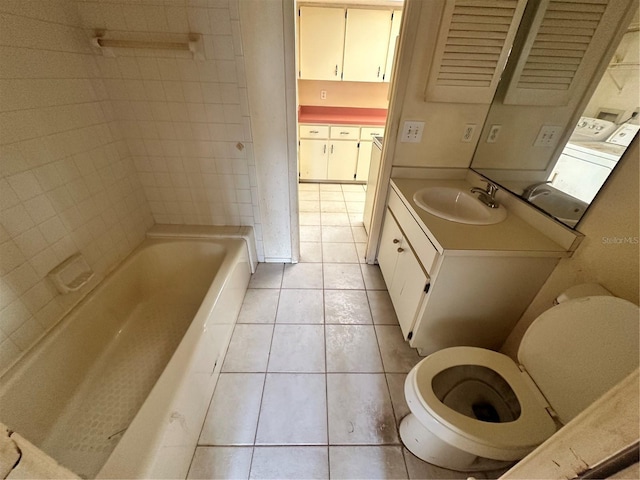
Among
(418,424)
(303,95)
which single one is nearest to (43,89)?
(418,424)

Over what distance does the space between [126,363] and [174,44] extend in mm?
1675

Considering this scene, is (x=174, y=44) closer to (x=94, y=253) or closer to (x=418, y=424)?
(x=94, y=253)

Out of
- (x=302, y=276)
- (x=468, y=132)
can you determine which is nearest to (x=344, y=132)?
(x=468, y=132)

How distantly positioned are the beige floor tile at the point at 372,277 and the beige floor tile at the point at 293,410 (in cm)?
81

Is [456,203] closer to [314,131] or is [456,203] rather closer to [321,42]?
[314,131]

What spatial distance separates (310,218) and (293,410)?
193 cm

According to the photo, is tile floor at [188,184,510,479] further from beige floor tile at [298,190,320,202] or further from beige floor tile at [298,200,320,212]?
beige floor tile at [298,190,320,202]

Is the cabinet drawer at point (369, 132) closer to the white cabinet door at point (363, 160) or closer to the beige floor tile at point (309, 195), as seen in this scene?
the white cabinet door at point (363, 160)

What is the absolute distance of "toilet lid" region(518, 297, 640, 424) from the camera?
0.73m

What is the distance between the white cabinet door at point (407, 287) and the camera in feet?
4.30

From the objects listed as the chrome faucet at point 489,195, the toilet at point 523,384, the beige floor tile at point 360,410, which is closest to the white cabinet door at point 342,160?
the chrome faucet at point 489,195

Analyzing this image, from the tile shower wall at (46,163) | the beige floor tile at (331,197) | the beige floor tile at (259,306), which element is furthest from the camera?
the beige floor tile at (331,197)

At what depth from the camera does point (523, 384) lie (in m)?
0.95

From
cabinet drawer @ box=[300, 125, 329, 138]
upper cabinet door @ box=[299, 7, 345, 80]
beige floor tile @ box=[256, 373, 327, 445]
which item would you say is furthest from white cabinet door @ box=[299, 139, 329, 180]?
beige floor tile @ box=[256, 373, 327, 445]
